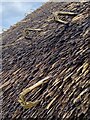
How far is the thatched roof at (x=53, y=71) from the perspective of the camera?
4.06 metres

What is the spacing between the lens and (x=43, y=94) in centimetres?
459

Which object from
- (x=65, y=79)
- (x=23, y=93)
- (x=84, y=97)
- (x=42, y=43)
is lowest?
(x=84, y=97)

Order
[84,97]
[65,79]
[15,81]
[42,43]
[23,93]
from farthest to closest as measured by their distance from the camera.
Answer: [42,43] < [15,81] < [23,93] < [65,79] < [84,97]

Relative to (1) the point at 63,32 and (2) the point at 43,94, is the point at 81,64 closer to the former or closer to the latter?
(2) the point at 43,94

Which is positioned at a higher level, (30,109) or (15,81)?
(15,81)

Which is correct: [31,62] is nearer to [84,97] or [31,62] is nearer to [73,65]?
[73,65]

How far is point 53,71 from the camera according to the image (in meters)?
4.84

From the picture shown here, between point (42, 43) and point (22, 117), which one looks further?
point (42, 43)

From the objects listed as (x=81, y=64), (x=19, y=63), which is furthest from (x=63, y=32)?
(x=81, y=64)

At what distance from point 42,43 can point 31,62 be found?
1.70 ft

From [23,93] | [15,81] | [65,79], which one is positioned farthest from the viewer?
[15,81]

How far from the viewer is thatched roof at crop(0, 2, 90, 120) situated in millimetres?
4062

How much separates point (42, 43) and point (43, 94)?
170 centimetres

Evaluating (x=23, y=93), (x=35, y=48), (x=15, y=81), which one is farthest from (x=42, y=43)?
(x=23, y=93)
